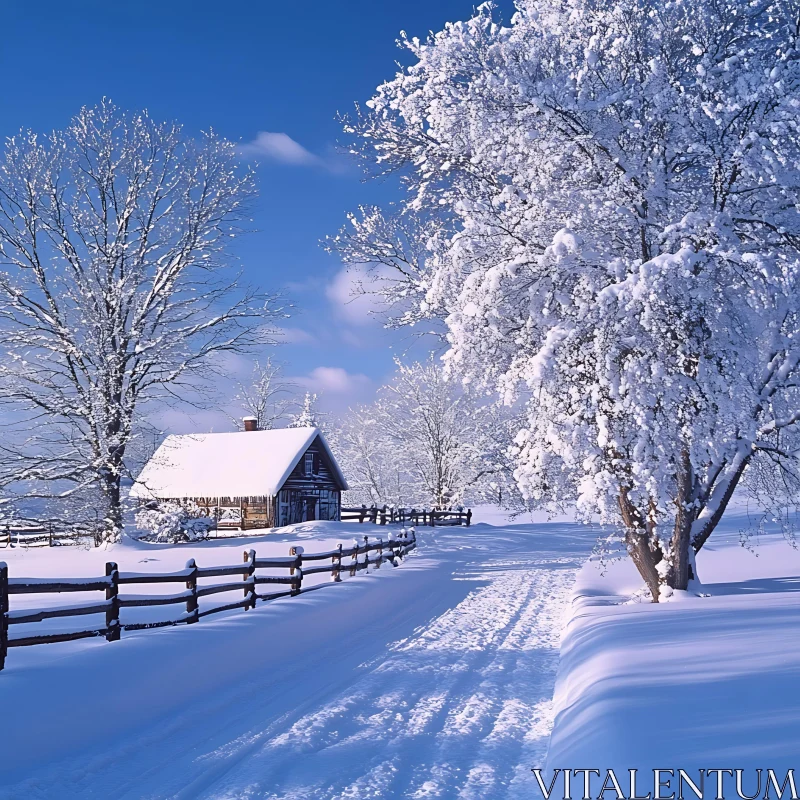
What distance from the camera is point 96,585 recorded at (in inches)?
335

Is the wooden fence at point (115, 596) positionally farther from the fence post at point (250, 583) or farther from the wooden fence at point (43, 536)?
the wooden fence at point (43, 536)

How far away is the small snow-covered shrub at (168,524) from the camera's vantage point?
29094mm

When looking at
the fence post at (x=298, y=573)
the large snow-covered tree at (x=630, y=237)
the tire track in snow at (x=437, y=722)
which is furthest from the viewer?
the fence post at (x=298, y=573)

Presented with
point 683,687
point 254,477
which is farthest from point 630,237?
point 254,477

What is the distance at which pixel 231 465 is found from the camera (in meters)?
39.2

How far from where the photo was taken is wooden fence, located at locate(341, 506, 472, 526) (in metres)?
39.3

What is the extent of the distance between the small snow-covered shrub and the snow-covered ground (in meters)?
22.3

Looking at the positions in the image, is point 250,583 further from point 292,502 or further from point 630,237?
point 292,502

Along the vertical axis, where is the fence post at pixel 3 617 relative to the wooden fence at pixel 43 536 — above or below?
above

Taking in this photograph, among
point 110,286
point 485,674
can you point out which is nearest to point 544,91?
point 485,674

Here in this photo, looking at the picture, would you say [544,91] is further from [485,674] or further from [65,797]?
[65,797]

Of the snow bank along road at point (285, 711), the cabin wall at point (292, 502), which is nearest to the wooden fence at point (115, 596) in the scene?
the snow bank along road at point (285, 711)

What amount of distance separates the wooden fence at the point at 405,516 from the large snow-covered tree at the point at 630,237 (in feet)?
90.9

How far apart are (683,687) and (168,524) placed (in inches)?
1054
